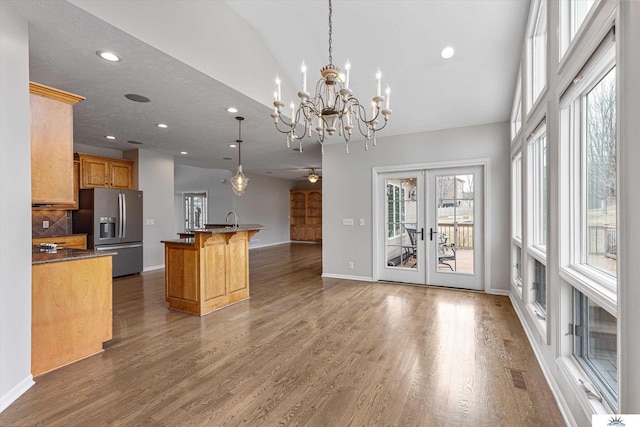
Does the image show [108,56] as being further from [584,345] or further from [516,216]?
[516,216]

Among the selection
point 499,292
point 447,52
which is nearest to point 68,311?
point 447,52

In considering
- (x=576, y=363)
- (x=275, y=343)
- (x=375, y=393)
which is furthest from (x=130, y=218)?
(x=576, y=363)

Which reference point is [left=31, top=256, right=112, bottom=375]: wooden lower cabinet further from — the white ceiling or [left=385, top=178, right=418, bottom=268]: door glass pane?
[left=385, top=178, right=418, bottom=268]: door glass pane

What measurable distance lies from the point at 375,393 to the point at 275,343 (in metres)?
1.17

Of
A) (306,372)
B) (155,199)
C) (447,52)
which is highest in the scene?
(447,52)

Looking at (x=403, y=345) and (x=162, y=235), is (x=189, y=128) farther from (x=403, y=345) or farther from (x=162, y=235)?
(x=403, y=345)

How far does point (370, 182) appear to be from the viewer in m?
5.55

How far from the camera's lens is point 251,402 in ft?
6.71

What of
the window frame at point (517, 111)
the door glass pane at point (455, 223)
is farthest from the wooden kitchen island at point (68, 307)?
the window frame at point (517, 111)

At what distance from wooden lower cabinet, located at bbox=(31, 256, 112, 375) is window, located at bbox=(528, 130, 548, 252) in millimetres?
4244

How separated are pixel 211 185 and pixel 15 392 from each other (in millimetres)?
8877

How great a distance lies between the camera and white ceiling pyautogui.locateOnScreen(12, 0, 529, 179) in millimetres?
2500

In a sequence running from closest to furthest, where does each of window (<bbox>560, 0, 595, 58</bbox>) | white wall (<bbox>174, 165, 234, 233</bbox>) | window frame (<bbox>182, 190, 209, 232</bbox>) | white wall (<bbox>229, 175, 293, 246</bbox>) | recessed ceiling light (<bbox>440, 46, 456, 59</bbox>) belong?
window (<bbox>560, 0, 595, 58</bbox>) → recessed ceiling light (<bbox>440, 46, 456, 59</bbox>) → white wall (<bbox>174, 165, 234, 233</bbox>) → white wall (<bbox>229, 175, 293, 246</bbox>) → window frame (<bbox>182, 190, 209, 232</bbox>)

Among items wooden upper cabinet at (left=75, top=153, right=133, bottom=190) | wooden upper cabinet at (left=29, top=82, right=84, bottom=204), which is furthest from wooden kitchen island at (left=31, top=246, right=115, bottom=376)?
wooden upper cabinet at (left=75, top=153, right=133, bottom=190)
